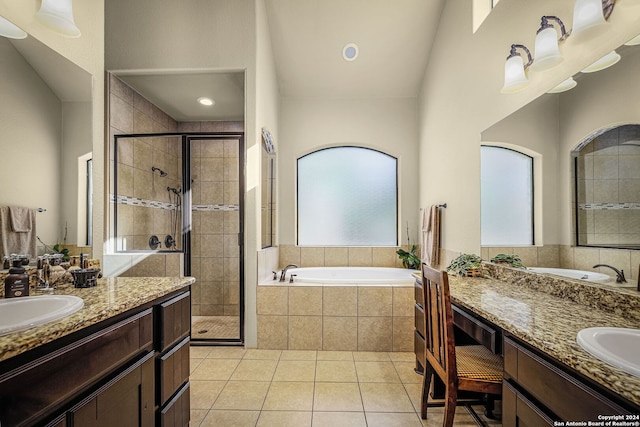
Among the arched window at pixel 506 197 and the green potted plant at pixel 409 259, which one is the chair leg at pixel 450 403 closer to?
the arched window at pixel 506 197

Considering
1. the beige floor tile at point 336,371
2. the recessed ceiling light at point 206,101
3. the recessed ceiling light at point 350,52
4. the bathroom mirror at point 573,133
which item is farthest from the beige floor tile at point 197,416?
the recessed ceiling light at point 350,52

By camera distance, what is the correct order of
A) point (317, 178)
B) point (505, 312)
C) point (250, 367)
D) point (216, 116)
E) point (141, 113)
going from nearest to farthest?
1. point (505, 312)
2. point (250, 367)
3. point (141, 113)
4. point (216, 116)
5. point (317, 178)

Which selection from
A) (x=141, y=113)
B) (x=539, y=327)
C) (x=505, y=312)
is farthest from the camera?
(x=141, y=113)

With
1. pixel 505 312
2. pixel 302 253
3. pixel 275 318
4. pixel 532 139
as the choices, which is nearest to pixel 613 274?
pixel 505 312

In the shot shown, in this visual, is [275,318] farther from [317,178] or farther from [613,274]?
[613,274]

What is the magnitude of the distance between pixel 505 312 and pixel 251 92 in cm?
254

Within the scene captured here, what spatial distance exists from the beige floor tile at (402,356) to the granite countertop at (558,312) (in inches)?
39.6

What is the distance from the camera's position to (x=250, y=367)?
8.38ft

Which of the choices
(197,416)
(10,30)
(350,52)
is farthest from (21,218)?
(350,52)

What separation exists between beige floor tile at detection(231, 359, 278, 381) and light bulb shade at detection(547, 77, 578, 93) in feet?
8.40

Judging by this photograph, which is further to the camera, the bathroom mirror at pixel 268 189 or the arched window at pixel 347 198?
the arched window at pixel 347 198

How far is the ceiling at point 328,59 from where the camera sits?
3234 millimetres

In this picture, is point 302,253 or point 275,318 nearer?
point 275,318

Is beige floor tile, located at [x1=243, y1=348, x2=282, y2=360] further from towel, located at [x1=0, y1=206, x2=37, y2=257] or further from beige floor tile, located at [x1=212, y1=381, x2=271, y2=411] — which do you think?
towel, located at [x1=0, y1=206, x2=37, y2=257]
